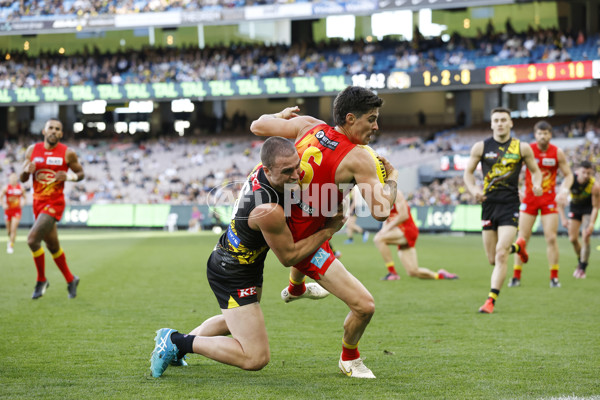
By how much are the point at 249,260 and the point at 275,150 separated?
104cm

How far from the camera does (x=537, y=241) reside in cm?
2531

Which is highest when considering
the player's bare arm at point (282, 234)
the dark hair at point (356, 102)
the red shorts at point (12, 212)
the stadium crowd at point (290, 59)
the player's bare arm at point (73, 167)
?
the stadium crowd at point (290, 59)

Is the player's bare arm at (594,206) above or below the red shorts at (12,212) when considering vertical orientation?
Answer: above

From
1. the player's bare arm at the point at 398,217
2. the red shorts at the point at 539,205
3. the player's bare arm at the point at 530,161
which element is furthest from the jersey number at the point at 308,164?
the red shorts at the point at 539,205

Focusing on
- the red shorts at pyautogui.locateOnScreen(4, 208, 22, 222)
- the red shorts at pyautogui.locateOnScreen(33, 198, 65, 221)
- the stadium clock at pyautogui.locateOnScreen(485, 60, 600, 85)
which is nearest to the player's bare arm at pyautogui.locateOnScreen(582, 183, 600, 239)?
the red shorts at pyautogui.locateOnScreen(33, 198, 65, 221)

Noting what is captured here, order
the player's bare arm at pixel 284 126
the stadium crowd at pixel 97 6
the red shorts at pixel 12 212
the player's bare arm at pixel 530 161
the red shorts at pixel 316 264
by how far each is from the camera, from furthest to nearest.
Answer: the stadium crowd at pixel 97 6, the red shorts at pixel 12 212, the player's bare arm at pixel 530 161, the player's bare arm at pixel 284 126, the red shorts at pixel 316 264

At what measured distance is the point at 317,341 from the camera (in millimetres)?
7707

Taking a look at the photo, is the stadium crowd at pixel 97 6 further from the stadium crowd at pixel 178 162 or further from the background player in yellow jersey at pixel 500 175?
the background player in yellow jersey at pixel 500 175

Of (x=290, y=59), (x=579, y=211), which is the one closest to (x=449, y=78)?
(x=290, y=59)

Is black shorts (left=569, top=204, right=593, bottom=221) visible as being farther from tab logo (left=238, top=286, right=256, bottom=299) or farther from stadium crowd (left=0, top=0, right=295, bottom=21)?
stadium crowd (left=0, top=0, right=295, bottom=21)

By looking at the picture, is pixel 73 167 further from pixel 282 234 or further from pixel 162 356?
pixel 282 234

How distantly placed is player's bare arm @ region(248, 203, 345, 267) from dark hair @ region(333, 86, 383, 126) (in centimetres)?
83

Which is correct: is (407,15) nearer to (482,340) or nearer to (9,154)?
(9,154)

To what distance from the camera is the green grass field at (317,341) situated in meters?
5.66
